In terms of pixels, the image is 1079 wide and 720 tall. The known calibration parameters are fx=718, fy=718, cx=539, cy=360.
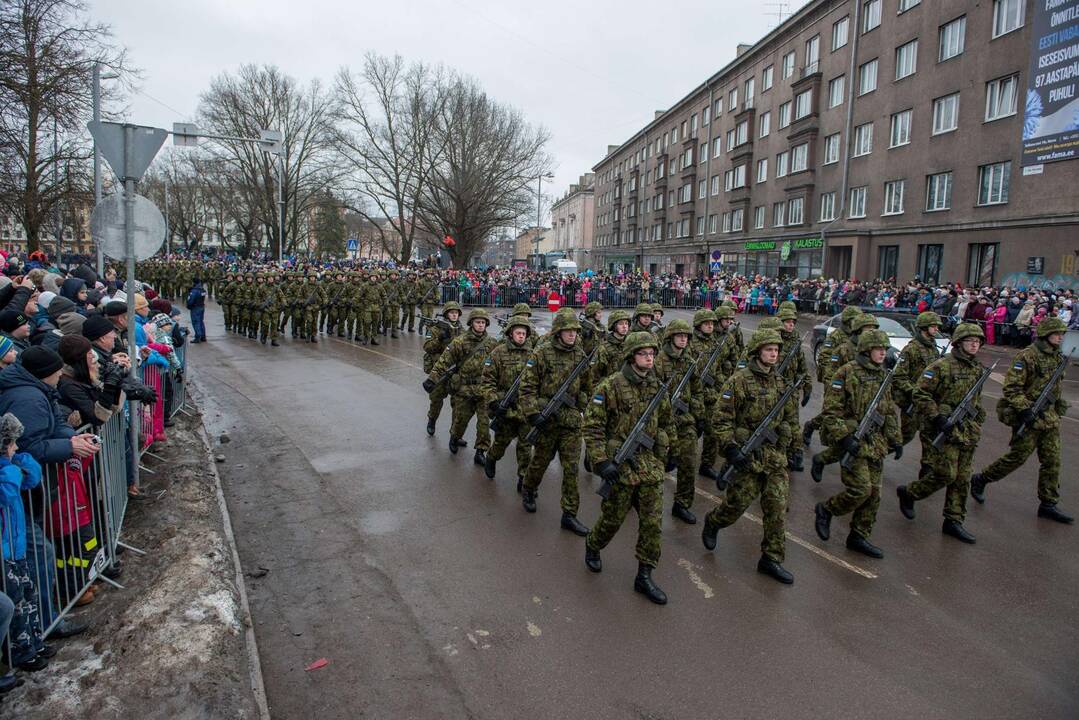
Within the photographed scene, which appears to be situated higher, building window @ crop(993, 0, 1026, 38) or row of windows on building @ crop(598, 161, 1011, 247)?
building window @ crop(993, 0, 1026, 38)

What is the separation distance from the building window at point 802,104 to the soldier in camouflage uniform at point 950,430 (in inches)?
1314

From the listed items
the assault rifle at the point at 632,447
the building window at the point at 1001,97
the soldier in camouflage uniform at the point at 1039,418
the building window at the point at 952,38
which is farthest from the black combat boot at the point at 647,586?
the building window at the point at 952,38

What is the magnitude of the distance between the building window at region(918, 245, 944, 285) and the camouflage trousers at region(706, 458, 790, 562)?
83.5ft

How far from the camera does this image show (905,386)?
26.1 feet

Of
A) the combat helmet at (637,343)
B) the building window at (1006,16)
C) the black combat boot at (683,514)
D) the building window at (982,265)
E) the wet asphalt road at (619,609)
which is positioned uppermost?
the building window at (1006,16)

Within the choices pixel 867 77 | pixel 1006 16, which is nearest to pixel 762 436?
pixel 1006 16

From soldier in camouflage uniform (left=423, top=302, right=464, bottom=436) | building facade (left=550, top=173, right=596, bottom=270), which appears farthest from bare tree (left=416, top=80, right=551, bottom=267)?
building facade (left=550, top=173, right=596, bottom=270)

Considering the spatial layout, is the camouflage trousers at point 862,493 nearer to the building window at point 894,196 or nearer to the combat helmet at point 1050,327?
the combat helmet at point 1050,327

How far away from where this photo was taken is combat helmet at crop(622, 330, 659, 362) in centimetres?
534

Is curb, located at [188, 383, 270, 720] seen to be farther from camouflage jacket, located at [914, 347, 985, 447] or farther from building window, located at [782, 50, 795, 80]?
building window, located at [782, 50, 795, 80]

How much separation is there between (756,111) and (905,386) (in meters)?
39.3

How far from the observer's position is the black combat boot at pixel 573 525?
6.26 m

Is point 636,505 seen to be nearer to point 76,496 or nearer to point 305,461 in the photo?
point 76,496

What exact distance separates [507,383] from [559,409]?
1.06m
